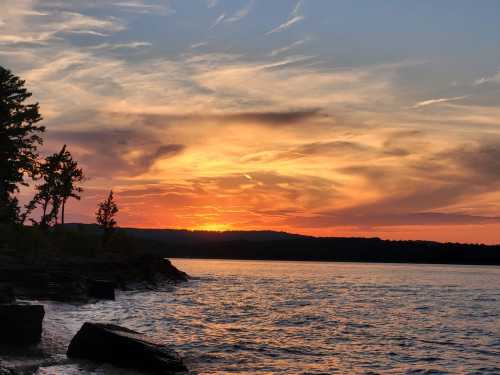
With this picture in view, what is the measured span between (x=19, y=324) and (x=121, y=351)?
442 centimetres

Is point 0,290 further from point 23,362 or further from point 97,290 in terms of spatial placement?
point 97,290

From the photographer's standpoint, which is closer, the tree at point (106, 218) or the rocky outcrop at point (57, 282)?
the rocky outcrop at point (57, 282)

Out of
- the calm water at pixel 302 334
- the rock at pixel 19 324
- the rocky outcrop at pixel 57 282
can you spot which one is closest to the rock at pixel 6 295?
the rocky outcrop at pixel 57 282

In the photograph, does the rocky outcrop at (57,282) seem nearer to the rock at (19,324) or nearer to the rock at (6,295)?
the rock at (6,295)

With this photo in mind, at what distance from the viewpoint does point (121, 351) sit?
19984 millimetres

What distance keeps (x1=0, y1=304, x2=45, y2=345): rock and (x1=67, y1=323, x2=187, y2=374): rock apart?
77.1 inches

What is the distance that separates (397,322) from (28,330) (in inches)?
1134

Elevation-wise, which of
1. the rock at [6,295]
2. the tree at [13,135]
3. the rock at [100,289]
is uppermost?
the tree at [13,135]

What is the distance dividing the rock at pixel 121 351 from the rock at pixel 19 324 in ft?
6.43

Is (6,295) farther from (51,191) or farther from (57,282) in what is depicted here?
(51,191)

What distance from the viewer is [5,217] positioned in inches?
2047

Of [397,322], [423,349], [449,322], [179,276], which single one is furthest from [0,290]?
[179,276]

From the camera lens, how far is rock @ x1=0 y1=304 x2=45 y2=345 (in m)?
20.5

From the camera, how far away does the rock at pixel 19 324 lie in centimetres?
2055
